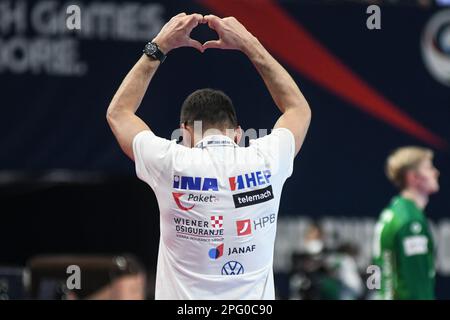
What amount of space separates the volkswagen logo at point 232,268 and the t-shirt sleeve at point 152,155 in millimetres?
438

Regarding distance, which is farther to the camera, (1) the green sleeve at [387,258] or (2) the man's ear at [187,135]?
(1) the green sleeve at [387,258]

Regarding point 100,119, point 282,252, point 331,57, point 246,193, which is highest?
point 331,57

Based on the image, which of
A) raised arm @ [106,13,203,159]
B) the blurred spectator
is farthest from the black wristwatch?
the blurred spectator

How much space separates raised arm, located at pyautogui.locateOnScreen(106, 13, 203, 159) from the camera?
12.9ft

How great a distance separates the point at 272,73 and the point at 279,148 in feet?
1.15

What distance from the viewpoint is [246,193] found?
3836mm

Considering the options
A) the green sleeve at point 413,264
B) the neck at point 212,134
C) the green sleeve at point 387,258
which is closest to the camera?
the neck at point 212,134

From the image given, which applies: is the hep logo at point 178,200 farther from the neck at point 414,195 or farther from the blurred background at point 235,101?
the blurred background at point 235,101

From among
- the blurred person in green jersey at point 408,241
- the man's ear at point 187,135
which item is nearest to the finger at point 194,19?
the man's ear at point 187,135

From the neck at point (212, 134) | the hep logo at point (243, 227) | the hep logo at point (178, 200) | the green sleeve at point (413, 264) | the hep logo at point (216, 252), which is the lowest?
the green sleeve at point (413, 264)

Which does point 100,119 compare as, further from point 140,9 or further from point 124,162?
point 140,9

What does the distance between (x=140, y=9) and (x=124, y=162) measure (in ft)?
6.41

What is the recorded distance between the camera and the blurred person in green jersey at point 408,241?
299 inches
